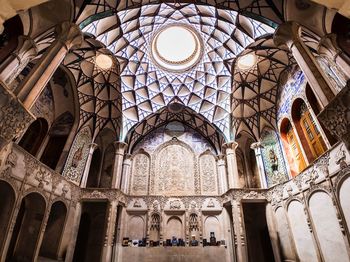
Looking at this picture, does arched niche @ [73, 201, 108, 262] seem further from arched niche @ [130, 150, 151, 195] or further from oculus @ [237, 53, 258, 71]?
oculus @ [237, 53, 258, 71]

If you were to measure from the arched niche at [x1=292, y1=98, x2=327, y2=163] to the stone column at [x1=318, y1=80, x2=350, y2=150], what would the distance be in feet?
14.5

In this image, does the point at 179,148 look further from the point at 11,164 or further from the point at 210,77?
the point at 11,164

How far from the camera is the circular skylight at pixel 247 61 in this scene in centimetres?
1332

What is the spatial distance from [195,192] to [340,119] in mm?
11317

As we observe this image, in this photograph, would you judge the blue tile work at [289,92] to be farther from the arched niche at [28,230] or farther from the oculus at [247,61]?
the arched niche at [28,230]

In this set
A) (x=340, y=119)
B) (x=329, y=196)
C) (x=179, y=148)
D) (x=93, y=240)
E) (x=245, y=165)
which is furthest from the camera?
(x=179, y=148)

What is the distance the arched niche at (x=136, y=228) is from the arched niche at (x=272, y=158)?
358 inches

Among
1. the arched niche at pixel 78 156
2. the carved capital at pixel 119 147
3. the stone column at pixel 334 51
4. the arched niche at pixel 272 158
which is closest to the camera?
the stone column at pixel 334 51

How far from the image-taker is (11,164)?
317 inches

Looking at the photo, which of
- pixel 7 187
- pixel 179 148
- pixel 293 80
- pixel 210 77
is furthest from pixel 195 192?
pixel 7 187

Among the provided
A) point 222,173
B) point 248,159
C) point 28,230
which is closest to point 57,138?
point 28,230

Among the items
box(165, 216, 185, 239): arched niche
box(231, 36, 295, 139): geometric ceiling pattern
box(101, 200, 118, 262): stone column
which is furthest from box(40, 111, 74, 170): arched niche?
box(231, 36, 295, 139): geometric ceiling pattern

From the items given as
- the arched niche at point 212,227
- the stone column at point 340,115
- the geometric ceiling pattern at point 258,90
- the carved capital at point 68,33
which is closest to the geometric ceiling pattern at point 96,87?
the carved capital at point 68,33

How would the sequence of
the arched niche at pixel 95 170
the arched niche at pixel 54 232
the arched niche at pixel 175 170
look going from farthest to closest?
the arched niche at pixel 175 170, the arched niche at pixel 95 170, the arched niche at pixel 54 232
